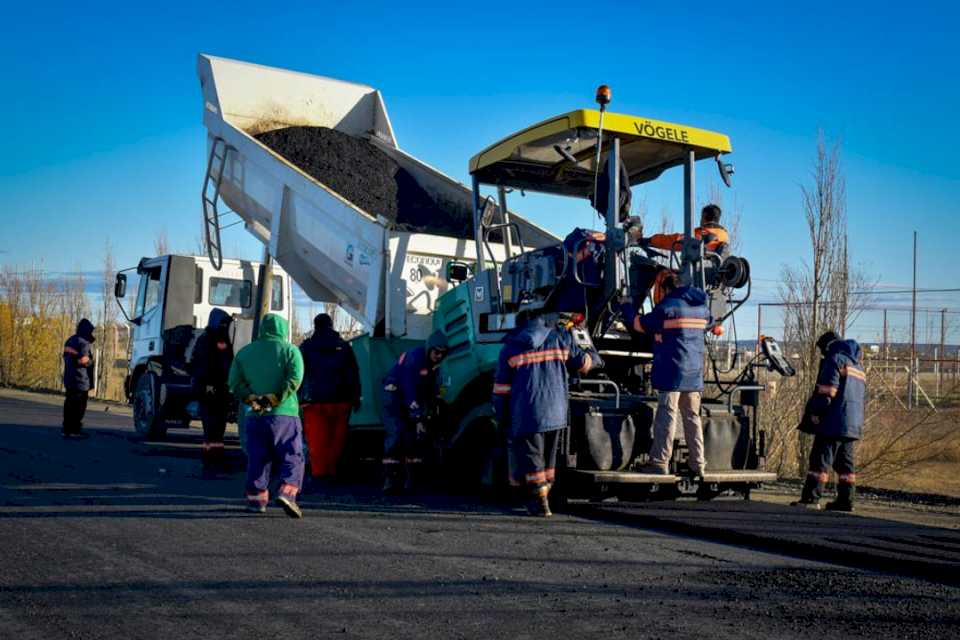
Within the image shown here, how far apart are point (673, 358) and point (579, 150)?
1.90m

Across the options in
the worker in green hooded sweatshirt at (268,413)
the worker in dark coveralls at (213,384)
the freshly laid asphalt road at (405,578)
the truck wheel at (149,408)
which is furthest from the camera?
the truck wheel at (149,408)

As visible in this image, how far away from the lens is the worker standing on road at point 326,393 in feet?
30.8

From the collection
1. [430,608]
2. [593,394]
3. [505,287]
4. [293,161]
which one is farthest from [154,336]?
[430,608]

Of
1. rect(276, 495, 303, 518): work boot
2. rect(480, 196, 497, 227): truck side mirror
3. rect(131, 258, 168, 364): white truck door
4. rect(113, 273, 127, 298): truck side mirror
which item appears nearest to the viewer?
rect(276, 495, 303, 518): work boot

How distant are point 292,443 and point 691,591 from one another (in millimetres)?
3302

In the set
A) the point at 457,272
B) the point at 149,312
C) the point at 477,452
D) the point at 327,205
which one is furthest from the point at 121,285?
the point at 477,452

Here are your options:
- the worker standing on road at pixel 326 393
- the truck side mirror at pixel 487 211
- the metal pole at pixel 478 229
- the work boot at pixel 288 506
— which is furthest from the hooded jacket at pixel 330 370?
the work boot at pixel 288 506

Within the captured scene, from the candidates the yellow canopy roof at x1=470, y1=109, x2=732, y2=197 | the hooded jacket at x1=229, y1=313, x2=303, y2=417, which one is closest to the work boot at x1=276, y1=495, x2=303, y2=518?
the hooded jacket at x1=229, y1=313, x2=303, y2=417

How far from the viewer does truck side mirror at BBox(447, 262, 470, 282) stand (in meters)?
9.50

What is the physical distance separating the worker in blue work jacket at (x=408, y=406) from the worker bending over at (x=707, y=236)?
6.90 feet

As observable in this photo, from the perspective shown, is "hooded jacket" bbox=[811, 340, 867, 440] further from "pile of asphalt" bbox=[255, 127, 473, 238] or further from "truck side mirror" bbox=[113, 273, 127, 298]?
"truck side mirror" bbox=[113, 273, 127, 298]

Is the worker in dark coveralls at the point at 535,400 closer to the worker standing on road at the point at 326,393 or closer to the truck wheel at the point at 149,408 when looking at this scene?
the worker standing on road at the point at 326,393

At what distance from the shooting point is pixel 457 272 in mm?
9516

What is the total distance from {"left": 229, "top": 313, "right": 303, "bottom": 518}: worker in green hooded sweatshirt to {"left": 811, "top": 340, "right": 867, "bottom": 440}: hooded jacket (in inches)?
172
